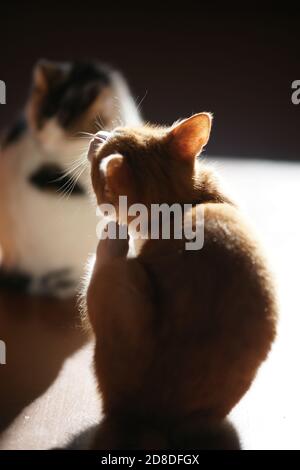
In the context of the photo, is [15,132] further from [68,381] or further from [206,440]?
[206,440]

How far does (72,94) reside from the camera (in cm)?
139

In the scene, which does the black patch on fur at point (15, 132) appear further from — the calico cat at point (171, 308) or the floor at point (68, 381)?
the calico cat at point (171, 308)

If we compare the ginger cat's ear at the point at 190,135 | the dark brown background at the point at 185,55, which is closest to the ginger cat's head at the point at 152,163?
the ginger cat's ear at the point at 190,135

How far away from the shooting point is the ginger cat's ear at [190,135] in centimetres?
93

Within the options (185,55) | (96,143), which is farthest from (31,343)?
(185,55)

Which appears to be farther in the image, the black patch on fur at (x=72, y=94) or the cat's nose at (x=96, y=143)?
the black patch on fur at (x=72, y=94)

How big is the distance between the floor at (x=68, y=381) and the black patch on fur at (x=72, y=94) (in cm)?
36

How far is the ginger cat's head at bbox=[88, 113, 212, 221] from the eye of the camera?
927 millimetres

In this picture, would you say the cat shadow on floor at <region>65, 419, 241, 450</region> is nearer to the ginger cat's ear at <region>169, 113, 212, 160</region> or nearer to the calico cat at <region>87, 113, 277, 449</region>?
the calico cat at <region>87, 113, 277, 449</region>

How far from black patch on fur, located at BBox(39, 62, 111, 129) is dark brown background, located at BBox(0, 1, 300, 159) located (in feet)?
2.92

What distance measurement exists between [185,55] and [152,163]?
6.87 feet

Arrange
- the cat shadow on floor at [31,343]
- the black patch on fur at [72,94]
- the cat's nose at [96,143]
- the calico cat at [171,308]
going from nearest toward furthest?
the calico cat at [171,308] → the cat's nose at [96,143] → the cat shadow on floor at [31,343] → the black patch on fur at [72,94]

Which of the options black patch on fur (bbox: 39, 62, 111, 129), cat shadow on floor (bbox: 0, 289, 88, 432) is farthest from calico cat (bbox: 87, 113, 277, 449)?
black patch on fur (bbox: 39, 62, 111, 129)
